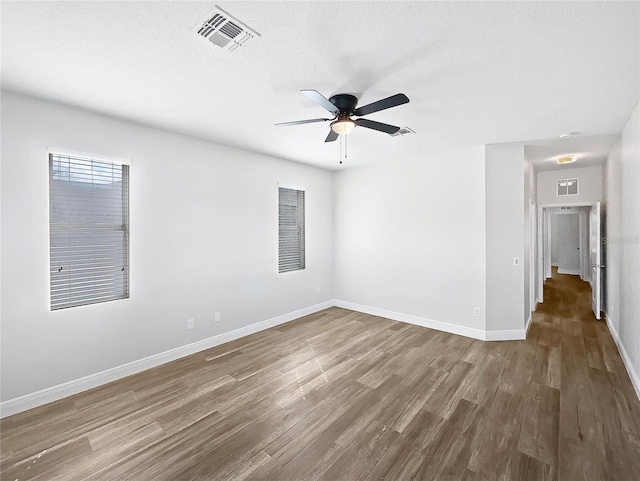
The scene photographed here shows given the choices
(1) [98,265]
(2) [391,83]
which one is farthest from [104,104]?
(2) [391,83]

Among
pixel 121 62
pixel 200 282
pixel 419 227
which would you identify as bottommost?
pixel 200 282

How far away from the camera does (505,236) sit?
13.1ft

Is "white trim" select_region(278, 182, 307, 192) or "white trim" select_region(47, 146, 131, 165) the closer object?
"white trim" select_region(47, 146, 131, 165)

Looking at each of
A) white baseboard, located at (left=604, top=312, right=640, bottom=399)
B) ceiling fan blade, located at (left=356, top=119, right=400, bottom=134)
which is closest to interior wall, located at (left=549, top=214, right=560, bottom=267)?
white baseboard, located at (left=604, top=312, right=640, bottom=399)

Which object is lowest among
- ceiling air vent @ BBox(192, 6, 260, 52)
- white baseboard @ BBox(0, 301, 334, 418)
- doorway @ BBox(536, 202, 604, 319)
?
white baseboard @ BBox(0, 301, 334, 418)

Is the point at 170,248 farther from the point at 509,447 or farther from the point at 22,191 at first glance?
the point at 509,447

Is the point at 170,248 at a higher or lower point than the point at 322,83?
lower

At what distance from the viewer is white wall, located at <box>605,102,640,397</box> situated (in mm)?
2795

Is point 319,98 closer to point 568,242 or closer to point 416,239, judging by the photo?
point 416,239

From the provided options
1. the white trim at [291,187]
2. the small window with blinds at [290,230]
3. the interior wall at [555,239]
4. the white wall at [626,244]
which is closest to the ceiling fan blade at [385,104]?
the white wall at [626,244]

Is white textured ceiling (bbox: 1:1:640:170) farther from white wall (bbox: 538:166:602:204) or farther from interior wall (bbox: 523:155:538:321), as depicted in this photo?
white wall (bbox: 538:166:602:204)

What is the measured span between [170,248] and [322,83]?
2.54m

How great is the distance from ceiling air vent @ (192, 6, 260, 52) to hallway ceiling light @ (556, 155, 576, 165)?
206 inches

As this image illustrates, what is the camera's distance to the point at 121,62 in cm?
201
